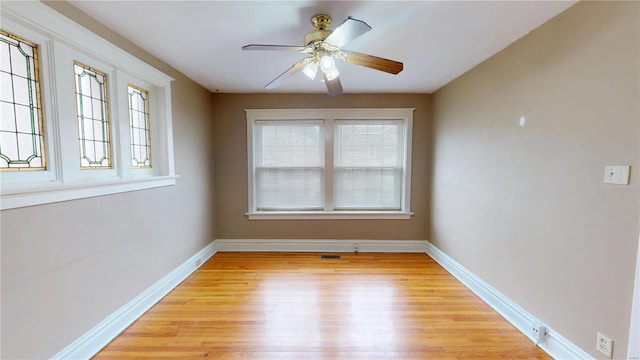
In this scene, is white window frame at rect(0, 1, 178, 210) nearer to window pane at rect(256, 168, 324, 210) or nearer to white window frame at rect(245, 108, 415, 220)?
white window frame at rect(245, 108, 415, 220)

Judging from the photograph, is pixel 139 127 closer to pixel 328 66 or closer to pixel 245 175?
pixel 245 175

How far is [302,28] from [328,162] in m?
2.04

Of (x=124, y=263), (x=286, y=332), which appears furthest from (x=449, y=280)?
(x=124, y=263)

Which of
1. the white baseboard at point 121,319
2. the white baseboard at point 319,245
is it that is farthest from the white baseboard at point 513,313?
the white baseboard at point 121,319

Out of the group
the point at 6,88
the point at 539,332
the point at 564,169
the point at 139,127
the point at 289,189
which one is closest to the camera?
the point at 6,88

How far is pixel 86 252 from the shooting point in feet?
5.73

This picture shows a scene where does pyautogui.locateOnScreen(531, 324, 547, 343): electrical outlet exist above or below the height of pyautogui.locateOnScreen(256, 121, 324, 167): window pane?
below

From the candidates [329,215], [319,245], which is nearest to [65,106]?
[329,215]

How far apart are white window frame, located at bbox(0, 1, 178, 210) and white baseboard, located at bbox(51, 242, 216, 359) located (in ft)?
3.13

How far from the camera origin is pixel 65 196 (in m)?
1.60

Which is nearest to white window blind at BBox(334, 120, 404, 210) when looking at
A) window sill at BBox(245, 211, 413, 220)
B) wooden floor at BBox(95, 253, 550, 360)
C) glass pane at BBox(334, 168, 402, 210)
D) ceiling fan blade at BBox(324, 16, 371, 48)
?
glass pane at BBox(334, 168, 402, 210)

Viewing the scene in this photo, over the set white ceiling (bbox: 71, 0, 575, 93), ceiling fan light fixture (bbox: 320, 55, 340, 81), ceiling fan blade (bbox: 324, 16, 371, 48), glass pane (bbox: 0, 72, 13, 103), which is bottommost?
glass pane (bbox: 0, 72, 13, 103)

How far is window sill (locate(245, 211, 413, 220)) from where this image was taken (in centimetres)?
375

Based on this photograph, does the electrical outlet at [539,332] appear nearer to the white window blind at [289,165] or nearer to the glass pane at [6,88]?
the white window blind at [289,165]
